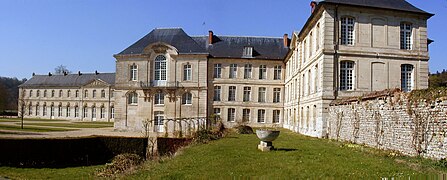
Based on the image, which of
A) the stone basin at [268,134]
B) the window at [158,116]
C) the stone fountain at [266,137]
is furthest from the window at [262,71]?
the stone basin at [268,134]

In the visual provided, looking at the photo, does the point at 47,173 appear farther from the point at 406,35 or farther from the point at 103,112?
the point at 103,112

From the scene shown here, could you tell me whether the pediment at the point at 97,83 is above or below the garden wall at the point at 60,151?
above

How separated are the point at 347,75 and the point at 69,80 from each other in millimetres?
57684

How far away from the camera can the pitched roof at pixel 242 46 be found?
1359 inches

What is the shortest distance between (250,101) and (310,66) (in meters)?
13.2

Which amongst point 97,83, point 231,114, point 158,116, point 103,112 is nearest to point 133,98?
point 158,116

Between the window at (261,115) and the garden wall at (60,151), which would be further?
the window at (261,115)

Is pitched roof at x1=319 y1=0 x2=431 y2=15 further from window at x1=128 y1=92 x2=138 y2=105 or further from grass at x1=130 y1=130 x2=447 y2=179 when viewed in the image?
window at x1=128 y1=92 x2=138 y2=105

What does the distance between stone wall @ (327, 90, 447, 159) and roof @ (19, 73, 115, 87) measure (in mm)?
53236

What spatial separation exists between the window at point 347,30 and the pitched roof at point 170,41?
55.7 ft

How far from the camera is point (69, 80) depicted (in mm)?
66188

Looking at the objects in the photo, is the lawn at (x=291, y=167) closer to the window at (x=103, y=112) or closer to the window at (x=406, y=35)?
the window at (x=406, y=35)

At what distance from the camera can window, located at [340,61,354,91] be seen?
60.4 feet

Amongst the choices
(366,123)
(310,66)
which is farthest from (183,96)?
(366,123)
